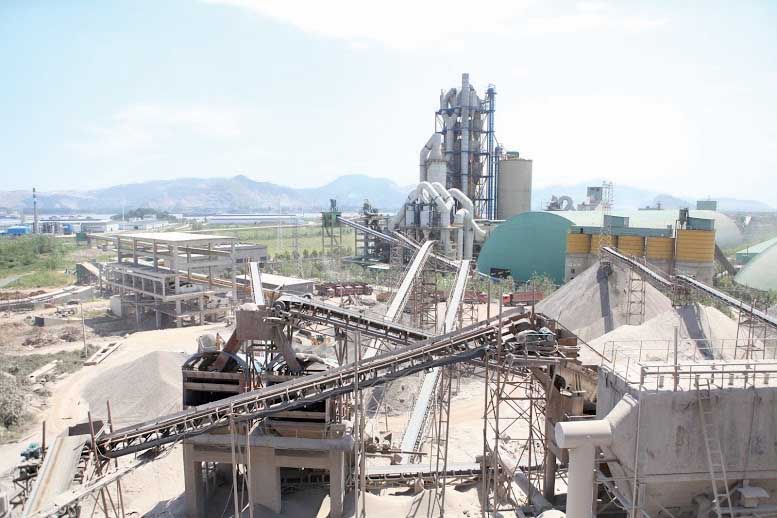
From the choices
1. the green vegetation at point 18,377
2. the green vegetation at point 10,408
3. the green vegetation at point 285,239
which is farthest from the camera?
the green vegetation at point 285,239

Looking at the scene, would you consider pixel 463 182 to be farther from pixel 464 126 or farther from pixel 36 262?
pixel 36 262

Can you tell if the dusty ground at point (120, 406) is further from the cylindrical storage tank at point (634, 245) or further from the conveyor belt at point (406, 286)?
the cylindrical storage tank at point (634, 245)

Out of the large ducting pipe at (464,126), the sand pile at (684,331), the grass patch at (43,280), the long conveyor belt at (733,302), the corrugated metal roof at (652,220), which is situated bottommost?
the grass patch at (43,280)

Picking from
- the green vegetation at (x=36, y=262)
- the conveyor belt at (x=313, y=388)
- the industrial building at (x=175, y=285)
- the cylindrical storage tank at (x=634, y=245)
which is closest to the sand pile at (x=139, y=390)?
the conveyor belt at (x=313, y=388)

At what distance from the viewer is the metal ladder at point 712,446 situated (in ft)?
38.0

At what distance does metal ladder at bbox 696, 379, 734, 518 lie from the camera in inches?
456

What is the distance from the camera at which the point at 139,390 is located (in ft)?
84.5

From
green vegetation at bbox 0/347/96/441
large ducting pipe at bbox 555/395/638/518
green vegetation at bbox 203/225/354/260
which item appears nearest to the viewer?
large ducting pipe at bbox 555/395/638/518

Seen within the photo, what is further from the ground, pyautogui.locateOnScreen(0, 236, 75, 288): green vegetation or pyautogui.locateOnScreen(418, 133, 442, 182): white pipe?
pyautogui.locateOnScreen(418, 133, 442, 182): white pipe

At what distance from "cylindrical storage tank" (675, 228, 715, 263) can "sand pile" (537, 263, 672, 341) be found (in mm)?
7904

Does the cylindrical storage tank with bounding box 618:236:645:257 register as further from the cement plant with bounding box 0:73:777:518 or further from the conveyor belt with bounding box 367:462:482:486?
the conveyor belt with bounding box 367:462:482:486

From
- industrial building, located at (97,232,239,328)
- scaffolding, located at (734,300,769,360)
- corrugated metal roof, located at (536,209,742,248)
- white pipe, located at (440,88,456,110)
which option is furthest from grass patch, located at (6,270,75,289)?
scaffolding, located at (734,300,769,360)

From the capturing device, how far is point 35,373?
30656 mm

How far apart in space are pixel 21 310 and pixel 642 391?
5274 centimetres
